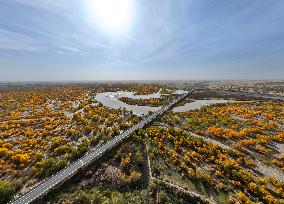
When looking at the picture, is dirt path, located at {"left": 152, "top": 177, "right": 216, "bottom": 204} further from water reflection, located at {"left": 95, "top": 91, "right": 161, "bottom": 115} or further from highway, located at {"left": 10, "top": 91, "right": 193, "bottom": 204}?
water reflection, located at {"left": 95, "top": 91, "right": 161, "bottom": 115}

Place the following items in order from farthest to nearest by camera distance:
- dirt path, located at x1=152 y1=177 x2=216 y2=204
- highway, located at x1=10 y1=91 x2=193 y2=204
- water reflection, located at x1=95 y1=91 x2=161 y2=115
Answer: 1. water reflection, located at x1=95 y1=91 x2=161 y2=115
2. highway, located at x1=10 y1=91 x2=193 y2=204
3. dirt path, located at x1=152 y1=177 x2=216 y2=204

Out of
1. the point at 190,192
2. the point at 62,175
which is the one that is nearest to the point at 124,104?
the point at 62,175

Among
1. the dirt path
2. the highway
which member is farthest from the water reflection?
the dirt path

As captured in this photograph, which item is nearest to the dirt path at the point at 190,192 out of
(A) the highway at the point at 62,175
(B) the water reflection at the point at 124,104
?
(A) the highway at the point at 62,175

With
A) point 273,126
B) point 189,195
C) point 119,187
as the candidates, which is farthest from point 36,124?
point 273,126

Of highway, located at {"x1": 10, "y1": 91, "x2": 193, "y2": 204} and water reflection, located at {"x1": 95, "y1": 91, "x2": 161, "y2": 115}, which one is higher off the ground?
highway, located at {"x1": 10, "y1": 91, "x2": 193, "y2": 204}

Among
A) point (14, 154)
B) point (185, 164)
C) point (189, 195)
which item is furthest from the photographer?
point (14, 154)

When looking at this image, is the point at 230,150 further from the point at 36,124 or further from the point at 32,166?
the point at 36,124

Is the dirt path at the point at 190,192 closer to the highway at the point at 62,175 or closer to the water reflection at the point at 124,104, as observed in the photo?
the highway at the point at 62,175

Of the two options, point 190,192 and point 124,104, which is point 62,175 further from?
point 124,104

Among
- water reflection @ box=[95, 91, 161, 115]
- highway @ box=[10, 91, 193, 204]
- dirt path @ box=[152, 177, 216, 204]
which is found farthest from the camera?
water reflection @ box=[95, 91, 161, 115]

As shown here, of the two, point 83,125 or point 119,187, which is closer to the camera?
point 119,187
